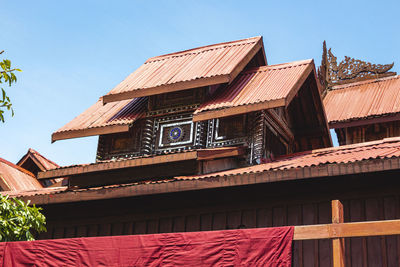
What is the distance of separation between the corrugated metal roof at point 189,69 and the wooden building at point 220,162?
1.4 inches

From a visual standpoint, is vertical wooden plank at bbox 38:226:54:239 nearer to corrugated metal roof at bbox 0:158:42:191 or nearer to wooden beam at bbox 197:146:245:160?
wooden beam at bbox 197:146:245:160

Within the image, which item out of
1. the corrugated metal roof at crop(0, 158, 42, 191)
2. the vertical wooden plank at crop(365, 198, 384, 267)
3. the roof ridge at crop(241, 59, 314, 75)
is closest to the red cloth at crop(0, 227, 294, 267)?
the vertical wooden plank at crop(365, 198, 384, 267)

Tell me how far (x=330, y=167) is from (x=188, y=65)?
18.1 feet

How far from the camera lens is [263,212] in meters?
9.83

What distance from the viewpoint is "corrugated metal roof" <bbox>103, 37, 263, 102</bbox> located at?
39.9ft

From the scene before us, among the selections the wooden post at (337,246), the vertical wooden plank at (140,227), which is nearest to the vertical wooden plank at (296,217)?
the wooden post at (337,246)

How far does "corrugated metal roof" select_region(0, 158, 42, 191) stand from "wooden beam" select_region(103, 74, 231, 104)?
5.58m

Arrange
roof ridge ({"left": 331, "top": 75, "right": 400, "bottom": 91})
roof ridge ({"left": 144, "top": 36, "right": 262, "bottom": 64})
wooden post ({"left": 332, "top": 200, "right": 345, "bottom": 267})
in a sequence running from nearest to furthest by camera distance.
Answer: wooden post ({"left": 332, "top": 200, "right": 345, "bottom": 267}) < roof ridge ({"left": 144, "top": 36, "right": 262, "bottom": 64}) < roof ridge ({"left": 331, "top": 75, "right": 400, "bottom": 91})

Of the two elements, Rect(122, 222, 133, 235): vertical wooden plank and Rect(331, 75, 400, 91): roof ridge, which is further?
Rect(331, 75, 400, 91): roof ridge

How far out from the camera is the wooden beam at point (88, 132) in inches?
481

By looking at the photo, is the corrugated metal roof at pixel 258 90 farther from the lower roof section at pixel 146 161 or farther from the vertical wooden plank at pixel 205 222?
the vertical wooden plank at pixel 205 222

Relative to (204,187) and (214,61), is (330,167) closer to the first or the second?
(204,187)

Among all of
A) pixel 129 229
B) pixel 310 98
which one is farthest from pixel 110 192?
pixel 310 98

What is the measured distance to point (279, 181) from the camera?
9266 millimetres
